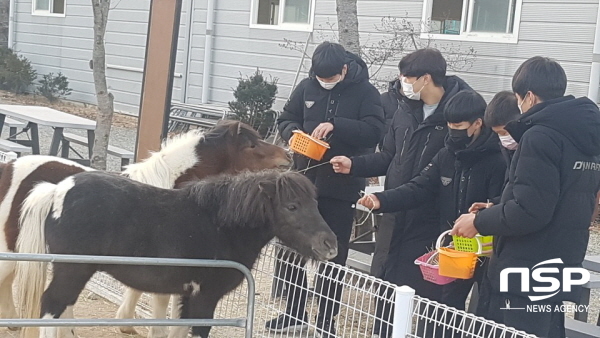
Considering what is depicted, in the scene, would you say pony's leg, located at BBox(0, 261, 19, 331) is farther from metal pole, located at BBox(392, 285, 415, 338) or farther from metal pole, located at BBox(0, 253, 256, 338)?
metal pole, located at BBox(392, 285, 415, 338)

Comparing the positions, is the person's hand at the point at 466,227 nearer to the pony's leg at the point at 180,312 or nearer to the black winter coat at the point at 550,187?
the black winter coat at the point at 550,187

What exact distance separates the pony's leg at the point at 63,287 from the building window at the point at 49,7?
1711 cm

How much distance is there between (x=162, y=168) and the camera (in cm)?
479

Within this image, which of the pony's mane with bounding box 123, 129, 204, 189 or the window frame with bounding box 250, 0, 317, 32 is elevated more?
the window frame with bounding box 250, 0, 317, 32

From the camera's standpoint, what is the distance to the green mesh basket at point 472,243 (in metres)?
3.68

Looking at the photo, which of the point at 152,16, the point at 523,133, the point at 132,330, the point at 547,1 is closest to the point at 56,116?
the point at 152,16

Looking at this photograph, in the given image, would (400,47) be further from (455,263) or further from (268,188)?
(455,263)

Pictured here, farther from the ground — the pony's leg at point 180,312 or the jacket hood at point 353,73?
the jacket hood at point 353,73

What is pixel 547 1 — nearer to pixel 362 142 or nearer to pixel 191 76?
pixel 362 142

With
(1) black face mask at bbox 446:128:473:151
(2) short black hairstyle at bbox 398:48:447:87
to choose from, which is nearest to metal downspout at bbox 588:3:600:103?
(2) short black hairstyle at bbox 398:48:447:87

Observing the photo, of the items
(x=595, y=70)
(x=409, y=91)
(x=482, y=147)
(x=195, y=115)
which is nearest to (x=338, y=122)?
(x=409, y=91)

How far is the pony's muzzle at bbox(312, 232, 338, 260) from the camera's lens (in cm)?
363

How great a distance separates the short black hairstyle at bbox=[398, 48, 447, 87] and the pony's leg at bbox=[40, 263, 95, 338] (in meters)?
2.02

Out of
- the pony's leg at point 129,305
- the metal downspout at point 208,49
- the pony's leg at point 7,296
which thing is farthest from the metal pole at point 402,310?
the metal downspout at point 208,49
